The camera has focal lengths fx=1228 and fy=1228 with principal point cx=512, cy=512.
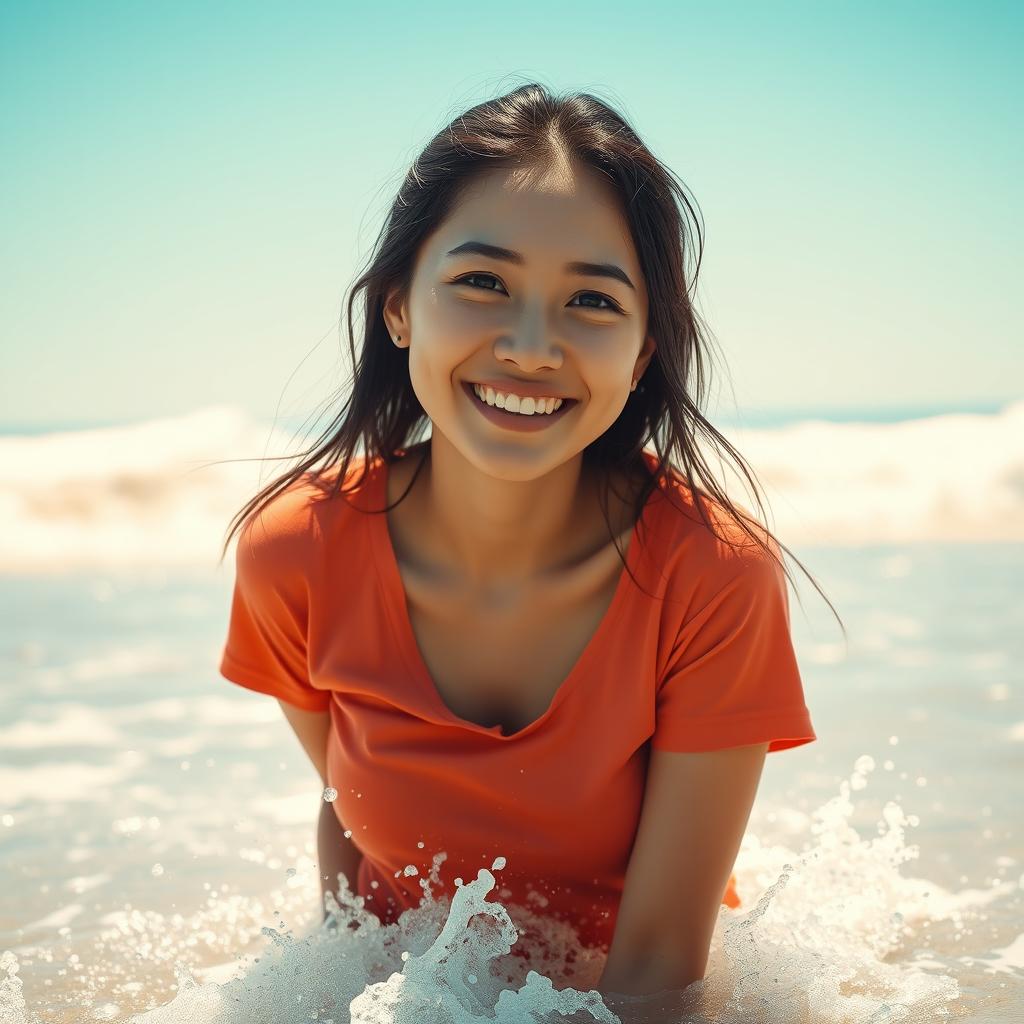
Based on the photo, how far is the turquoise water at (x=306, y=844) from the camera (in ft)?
8.48

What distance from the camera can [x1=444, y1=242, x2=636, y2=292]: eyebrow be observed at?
2.26 m

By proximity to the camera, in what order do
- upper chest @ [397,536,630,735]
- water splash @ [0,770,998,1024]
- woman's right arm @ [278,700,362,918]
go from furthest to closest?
1. woman's right arm @ [278,700,362,918]
2. upper chest @ [397,536,630,735]
3. water splash @ [0,770,998,1024]

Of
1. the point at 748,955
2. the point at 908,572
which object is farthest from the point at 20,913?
the point at 908,572

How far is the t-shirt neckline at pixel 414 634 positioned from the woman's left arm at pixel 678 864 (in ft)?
0.75

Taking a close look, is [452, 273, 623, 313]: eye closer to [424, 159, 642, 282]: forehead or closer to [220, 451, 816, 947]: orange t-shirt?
[424, 159, 642, 282]: forehead

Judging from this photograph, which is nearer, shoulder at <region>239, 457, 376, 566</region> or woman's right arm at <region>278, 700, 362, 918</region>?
shoulder at <region>239, 457, 376, 566</region>

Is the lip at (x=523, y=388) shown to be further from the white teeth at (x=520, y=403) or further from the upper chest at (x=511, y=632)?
the upper chest at (x=511, y=632)

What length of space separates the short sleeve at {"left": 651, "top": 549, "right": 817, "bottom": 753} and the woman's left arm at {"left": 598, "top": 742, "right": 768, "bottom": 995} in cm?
5

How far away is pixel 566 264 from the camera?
2256 millimetres

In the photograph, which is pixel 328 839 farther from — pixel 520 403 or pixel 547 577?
pixel 520 403

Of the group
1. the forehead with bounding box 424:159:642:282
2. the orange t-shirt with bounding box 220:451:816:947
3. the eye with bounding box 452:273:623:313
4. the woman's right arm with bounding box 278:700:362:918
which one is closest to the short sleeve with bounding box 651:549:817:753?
the orange t-shirt with bounding box 220:451:816:947

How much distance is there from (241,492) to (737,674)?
10.8 m

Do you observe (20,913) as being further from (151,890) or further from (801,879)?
(801,879)

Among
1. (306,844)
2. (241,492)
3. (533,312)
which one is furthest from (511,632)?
(241,492)
